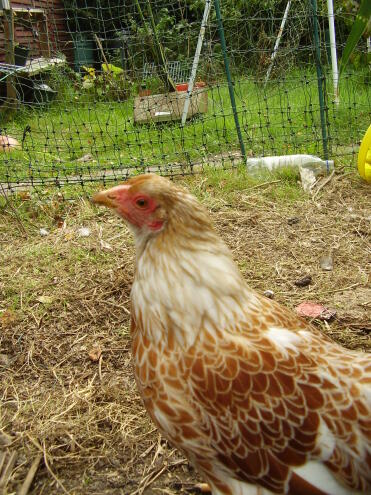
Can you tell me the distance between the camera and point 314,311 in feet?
8.20

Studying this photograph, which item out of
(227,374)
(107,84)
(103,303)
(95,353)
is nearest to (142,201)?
(227,374)

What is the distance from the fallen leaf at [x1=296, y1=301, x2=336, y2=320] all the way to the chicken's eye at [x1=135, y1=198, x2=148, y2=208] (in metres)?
1.44

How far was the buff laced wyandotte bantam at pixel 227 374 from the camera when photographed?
1294 millimetres

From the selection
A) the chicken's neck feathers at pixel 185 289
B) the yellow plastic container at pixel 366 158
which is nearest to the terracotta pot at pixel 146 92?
the yellow plastic container at pixel 366 158

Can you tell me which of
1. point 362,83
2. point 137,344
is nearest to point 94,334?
point 137,344

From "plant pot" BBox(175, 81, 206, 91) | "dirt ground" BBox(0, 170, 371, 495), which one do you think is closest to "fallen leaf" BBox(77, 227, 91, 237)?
"dirt ground" BBox(0, 170, 371, 495)

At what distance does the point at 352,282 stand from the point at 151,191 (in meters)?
1.84

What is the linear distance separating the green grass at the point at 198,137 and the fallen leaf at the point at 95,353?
7.56ft

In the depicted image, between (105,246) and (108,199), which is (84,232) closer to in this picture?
(105,246)

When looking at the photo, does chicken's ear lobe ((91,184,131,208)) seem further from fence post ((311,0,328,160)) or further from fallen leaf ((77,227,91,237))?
fence post ((311,0,328,160))

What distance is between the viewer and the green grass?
4.66 meters

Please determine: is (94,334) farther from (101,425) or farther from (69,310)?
(101,425)

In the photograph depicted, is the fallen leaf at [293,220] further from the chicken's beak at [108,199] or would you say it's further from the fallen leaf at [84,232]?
the chicken's beak at [108,199]

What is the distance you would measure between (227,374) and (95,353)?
1.24 m
